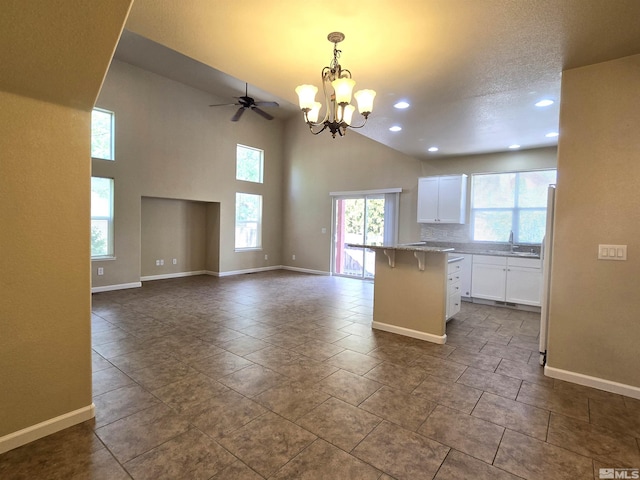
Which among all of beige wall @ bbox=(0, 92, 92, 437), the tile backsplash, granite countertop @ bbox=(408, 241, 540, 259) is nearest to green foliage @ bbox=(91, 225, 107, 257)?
beige wall @ bbox=(0, 92, 92, 437)

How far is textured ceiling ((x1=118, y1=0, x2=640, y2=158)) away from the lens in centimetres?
208

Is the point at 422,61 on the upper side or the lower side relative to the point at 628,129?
upper

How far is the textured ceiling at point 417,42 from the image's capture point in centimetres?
208

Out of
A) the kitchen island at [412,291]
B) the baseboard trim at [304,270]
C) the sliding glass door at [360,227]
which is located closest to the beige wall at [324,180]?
the baseboard trim at [304,270]

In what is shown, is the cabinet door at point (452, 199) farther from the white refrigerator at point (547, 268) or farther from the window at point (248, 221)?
the window at point (248, 221)

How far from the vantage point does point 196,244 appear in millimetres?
8039

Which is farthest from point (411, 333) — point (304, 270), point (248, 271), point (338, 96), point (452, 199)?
point (248, 271)

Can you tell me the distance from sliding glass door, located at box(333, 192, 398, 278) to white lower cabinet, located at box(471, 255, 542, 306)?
2.11 metres

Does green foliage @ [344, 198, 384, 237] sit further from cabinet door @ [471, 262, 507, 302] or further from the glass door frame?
cabinet door @ [471, 262, 507, 302]

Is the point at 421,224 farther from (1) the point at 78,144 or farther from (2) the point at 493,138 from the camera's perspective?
(1) the point at 78,144

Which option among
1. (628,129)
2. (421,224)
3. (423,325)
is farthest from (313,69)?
(421,224)

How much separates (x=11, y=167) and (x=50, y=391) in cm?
135

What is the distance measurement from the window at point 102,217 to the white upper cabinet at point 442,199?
5885 mm

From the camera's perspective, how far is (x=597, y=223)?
8.77 feet
